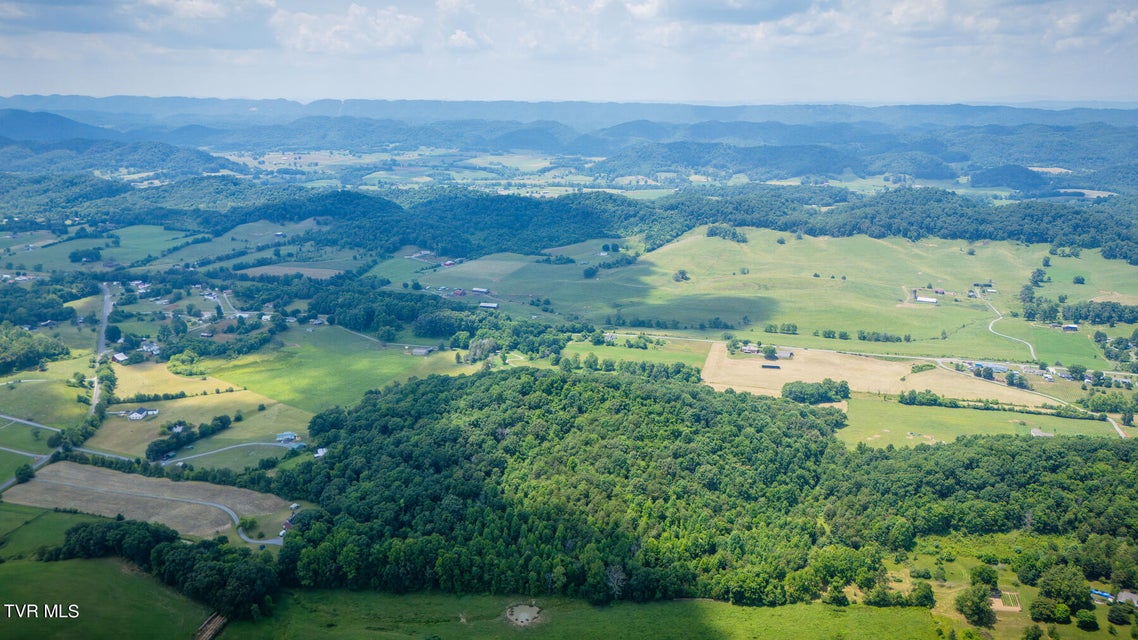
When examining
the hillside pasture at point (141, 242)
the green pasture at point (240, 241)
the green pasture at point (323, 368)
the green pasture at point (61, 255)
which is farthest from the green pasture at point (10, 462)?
the hillside pasture at point (141, 242)

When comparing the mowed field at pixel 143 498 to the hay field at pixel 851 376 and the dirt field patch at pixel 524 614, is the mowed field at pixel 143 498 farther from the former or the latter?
the hay field at pixel 851 376

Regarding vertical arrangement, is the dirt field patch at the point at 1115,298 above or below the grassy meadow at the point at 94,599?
above

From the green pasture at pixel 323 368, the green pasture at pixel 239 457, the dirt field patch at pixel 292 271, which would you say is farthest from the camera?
the dirt field patch at pixel 292 271

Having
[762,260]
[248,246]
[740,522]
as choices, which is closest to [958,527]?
[740,522]

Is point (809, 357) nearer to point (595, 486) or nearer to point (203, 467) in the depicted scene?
point (595, 486)

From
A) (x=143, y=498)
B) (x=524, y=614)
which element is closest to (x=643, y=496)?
(x=524, y=614)

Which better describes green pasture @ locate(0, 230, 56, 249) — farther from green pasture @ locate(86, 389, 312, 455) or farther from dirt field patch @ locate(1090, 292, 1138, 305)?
dirt field patch @ locate(1090, 292, 1138, 305)

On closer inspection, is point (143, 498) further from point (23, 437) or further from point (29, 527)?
point (23, 437)

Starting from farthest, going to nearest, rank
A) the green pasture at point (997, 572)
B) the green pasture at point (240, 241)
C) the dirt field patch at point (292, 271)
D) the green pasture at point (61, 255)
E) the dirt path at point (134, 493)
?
the green pasture at point (240, 241) → the green pasture at point (61, 255) → the dirt field patch at point (292, 271) → the dirt path at point (134, 493) → the green pasture at point (997, 572)
